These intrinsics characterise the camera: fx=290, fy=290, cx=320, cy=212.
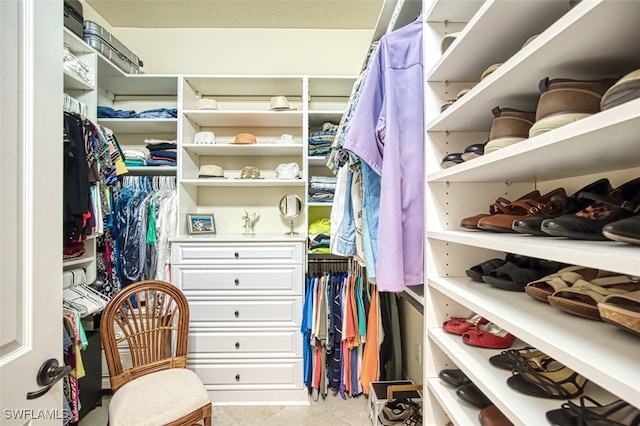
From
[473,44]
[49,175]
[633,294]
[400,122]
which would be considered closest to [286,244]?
[400,122]

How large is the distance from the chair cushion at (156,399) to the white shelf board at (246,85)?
198cm

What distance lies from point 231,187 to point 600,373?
2.45 meters

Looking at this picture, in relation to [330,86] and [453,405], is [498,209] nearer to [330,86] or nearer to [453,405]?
[453,405]

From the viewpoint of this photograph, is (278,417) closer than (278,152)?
Yes

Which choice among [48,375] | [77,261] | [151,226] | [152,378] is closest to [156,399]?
[152,378]

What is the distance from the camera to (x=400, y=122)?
100 centimetres

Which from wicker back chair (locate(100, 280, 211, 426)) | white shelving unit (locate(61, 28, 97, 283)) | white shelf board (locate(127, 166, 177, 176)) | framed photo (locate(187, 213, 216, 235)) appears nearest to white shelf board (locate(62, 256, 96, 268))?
white shelving unit (locate(61, 28, 97, 283))

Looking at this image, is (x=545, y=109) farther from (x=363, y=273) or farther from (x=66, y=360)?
(x=66, y=360)

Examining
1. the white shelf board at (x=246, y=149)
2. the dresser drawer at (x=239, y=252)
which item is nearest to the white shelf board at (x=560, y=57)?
the dresser drawer at (x=239, y=252)

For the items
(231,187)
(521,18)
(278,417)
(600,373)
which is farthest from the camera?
(231,187)

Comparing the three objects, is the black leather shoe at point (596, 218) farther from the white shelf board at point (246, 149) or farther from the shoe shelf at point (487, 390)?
the white shelf board at point (246, 149)

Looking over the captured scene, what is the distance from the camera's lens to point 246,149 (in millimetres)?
2297

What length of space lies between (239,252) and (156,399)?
0.90 m

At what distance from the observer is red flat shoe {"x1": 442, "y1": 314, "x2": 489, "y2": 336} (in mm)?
896
